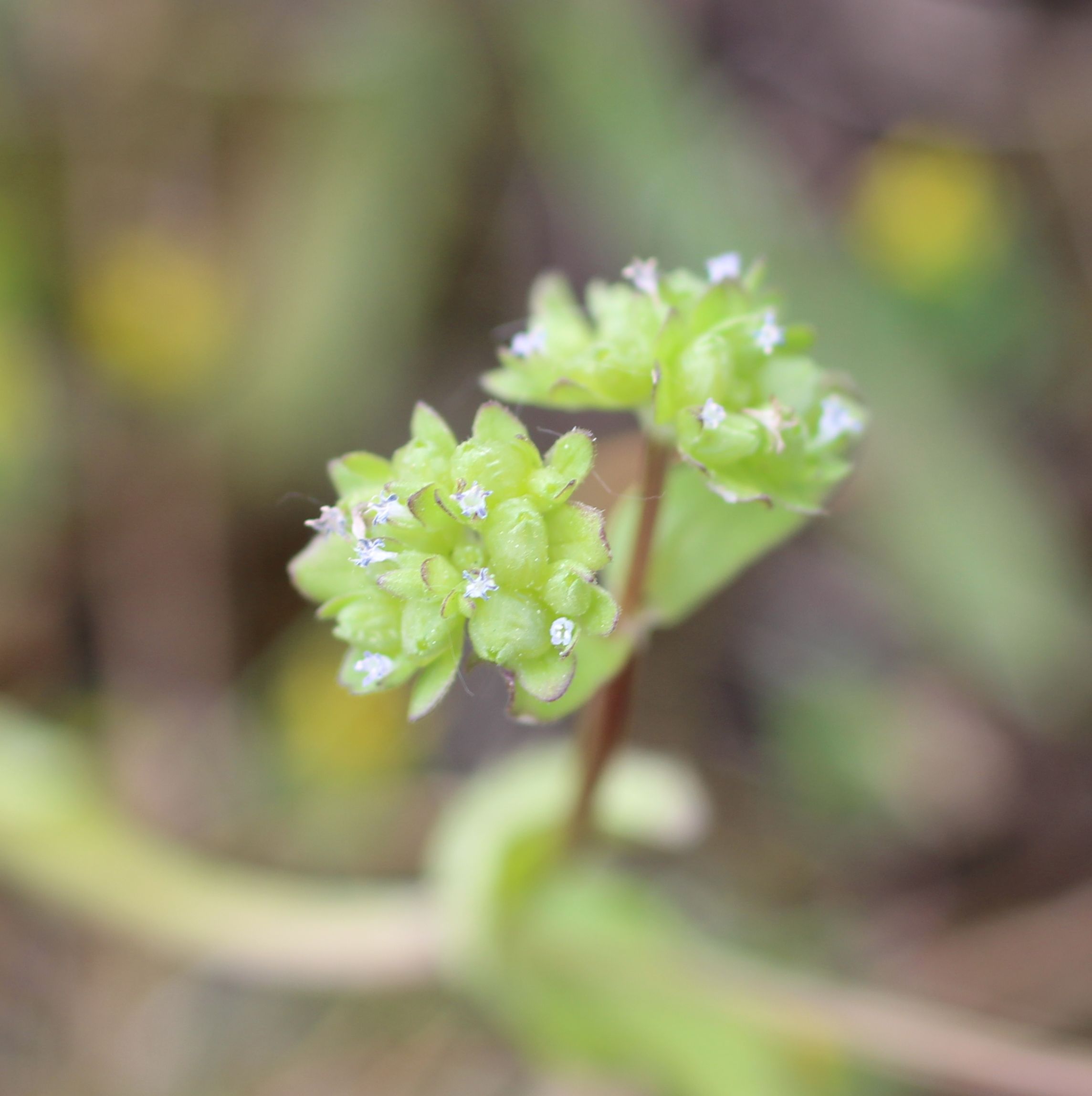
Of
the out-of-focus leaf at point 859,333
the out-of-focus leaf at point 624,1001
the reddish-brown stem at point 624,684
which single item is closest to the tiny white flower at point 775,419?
the reddish-brown stem at point 624,684

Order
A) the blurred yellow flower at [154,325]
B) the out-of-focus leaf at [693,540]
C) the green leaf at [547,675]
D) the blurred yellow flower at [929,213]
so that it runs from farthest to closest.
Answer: the blurred yellow flower at [154,325] < the blurred yellow flower at [929,213] < the out-of-focus leaf at [693,540] < the green leaf at [547,675]

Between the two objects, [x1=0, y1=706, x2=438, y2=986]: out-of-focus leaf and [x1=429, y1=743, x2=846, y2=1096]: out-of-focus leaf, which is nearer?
[x1=429, y1=743, x2=846, y2=1096]: out-of-focus leaf

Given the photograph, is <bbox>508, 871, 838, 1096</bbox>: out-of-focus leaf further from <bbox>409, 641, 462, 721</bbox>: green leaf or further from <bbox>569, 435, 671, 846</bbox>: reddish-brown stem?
<bbox>409, 641, 462, 721</bbox>: green leaf

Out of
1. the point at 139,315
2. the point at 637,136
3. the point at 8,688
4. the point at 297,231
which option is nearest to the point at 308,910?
the point at 8,688

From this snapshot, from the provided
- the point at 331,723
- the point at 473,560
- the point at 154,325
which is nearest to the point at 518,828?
the point at 473,560

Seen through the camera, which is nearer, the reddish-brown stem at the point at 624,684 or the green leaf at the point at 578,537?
the green leaf at the point at 578,537

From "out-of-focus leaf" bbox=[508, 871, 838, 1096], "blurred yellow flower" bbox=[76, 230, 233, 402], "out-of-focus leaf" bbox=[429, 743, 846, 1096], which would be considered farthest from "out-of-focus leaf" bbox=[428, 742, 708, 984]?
"blurred yellow flower" bbox=[76, 230, 233, 402]

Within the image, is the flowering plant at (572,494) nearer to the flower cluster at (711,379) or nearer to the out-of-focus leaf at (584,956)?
the flower cluster at (711,379)
